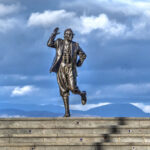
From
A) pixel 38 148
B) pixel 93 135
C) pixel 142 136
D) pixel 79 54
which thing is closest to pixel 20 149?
pixel 38 148

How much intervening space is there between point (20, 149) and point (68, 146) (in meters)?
1.58

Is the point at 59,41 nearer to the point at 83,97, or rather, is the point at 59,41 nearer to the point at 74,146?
the point at 83,97

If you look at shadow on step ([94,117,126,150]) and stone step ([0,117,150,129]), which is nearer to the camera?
shadow on step ([94,117,126,150])

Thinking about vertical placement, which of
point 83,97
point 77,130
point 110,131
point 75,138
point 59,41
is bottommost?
point 75,138

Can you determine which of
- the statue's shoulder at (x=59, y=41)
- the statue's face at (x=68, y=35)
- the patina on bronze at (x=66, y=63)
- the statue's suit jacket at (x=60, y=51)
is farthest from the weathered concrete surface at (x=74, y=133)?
the statue's face at (x=68, y=35)

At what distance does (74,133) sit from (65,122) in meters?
0.58

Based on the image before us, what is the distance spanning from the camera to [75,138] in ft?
72.3

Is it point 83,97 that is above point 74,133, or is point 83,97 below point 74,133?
above

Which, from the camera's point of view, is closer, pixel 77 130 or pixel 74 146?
pixel 74 146

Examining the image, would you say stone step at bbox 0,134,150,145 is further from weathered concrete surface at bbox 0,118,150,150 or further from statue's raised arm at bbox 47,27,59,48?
statue's raised arm at bbox 47,27,59,48

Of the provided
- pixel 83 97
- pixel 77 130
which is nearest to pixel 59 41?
pixel 83 97

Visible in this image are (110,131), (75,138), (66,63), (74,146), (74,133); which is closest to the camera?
(74,146)

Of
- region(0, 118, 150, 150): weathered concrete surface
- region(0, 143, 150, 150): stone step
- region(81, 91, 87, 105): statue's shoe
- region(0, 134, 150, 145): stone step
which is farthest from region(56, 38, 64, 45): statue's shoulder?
region(0, 143, 150, 150): stone step

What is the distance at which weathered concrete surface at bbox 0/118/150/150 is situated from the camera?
20.8m
